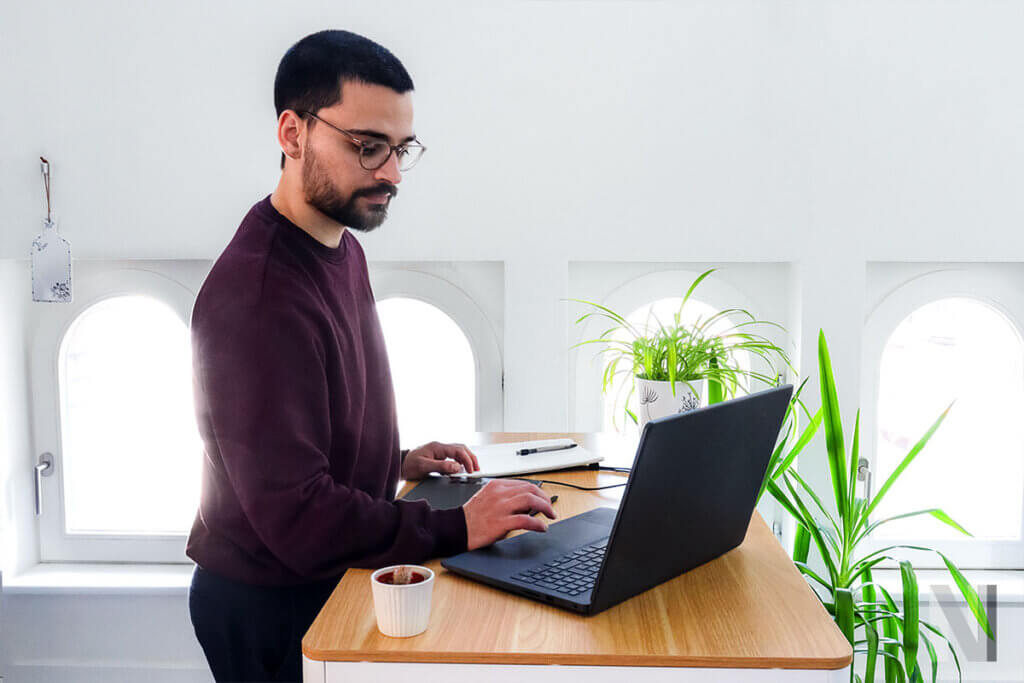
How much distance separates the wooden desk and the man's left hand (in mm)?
468

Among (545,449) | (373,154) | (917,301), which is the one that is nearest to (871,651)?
(545,449)

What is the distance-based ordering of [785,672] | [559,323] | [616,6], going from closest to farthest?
[785,672] < [616,6] < [559,323]

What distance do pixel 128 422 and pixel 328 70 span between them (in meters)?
1.78

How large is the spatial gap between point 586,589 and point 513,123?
4.98 ft

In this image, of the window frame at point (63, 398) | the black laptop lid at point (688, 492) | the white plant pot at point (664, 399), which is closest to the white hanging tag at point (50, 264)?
the window frame at point (63, 398)

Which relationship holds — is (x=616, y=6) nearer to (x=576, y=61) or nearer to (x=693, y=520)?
(x=576, y=61)

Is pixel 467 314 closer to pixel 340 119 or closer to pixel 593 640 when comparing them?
pixel 340 119

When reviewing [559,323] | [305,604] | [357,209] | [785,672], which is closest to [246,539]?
[305,604]

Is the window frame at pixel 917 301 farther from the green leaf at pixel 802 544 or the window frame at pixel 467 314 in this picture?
the window frame at pixel 467 314

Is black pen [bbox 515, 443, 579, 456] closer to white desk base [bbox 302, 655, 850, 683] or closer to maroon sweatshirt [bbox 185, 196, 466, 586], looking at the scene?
maroon sweatshirt [bbox 185, 196, 466, 586]

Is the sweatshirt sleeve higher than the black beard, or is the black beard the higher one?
the black beard

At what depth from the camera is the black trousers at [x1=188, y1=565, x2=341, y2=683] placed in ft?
4.31

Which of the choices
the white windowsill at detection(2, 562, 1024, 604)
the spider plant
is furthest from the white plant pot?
the white windowsill at detection(2, 562, 1024, 604)

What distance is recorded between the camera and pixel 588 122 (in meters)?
2.30
